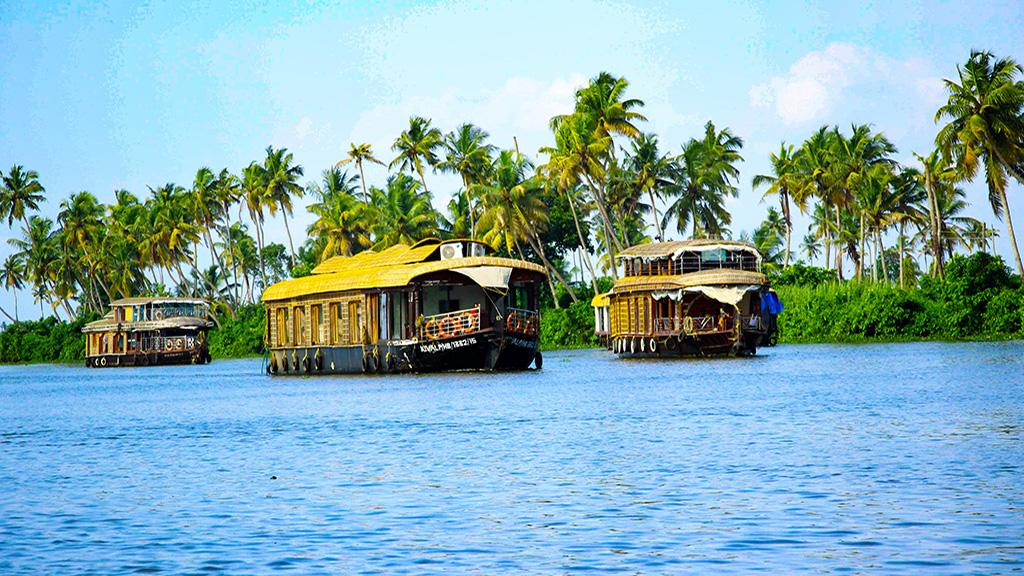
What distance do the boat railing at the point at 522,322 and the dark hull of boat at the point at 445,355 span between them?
0.73 feet

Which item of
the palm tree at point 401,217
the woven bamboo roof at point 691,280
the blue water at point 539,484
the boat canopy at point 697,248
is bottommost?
the blue water at point 539,484

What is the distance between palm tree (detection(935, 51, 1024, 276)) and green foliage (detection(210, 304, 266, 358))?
45.2 meters

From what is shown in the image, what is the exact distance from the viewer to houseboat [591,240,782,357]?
5278cm

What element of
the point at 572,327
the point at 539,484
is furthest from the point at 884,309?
the point at 539,484

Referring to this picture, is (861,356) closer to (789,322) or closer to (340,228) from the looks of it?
(789,322)

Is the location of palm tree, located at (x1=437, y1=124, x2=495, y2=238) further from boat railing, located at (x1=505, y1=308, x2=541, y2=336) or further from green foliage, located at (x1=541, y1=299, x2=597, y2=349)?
boat railing, located at (x1=505, y1=308, x2=541, y2=336)

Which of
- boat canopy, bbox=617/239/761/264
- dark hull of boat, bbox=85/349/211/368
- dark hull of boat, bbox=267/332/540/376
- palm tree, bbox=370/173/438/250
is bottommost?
dark hull of boat, bbox=267/332/540/376

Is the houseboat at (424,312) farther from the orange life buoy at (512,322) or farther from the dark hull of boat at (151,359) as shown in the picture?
the dark hull of boat at (151,359)

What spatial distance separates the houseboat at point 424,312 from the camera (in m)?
42.6

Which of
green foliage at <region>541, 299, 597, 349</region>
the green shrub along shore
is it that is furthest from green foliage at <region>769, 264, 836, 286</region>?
green foliage at <region>541, 299, 597, 349</region>

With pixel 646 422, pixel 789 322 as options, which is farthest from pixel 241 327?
pixel 646 422

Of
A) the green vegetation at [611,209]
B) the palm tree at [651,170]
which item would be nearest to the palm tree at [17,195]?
the green vegetation at [611,209]

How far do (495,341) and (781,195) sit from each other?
139 feet

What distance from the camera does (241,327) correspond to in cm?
8944
